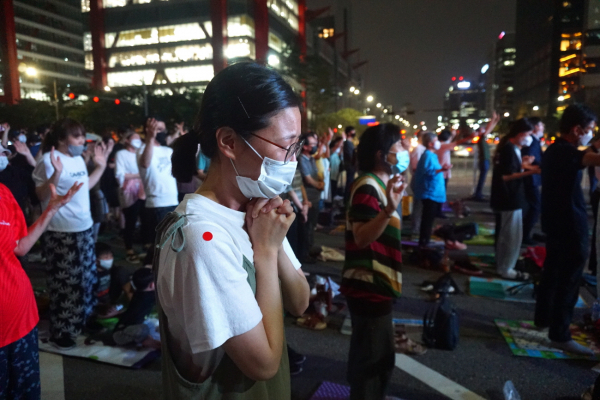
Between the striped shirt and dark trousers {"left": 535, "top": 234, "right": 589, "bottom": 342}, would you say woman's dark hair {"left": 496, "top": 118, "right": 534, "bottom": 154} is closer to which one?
dark trousers {"left": 535, "top": 234, "right": 589, "bottom": 342}

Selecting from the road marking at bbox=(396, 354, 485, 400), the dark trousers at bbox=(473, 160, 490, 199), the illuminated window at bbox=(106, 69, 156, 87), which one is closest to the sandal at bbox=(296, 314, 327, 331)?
the road marking at bbox=(396, 354, 485, 400)

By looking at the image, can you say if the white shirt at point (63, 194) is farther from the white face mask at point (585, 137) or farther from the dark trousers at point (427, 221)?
the dark trousers at point (427, 221)

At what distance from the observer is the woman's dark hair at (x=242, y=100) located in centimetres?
127

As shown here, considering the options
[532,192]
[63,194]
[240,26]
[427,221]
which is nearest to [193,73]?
[240,26]

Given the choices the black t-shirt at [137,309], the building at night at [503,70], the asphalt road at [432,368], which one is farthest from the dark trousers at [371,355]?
the building at night at [503,70]

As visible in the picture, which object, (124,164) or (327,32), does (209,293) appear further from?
(327,32)

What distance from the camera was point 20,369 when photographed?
2.27 m

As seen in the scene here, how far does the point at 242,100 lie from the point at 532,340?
4353 mm

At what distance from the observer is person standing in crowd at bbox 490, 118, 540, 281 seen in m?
5.81

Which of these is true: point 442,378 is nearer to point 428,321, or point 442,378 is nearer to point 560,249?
point 428,321

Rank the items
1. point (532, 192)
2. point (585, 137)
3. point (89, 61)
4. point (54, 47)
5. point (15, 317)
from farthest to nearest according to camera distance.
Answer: point (54, 47)
point (89, 61)
point (532, 192)
point (585, 137)
point (15, 317)

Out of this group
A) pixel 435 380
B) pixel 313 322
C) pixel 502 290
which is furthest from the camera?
pixel 502 290

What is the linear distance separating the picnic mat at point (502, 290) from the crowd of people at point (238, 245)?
0.30 m

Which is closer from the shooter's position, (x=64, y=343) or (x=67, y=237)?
(x=67, y=237)
